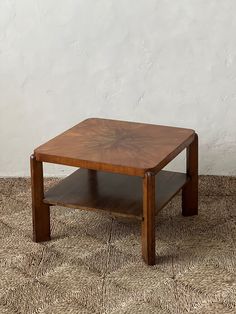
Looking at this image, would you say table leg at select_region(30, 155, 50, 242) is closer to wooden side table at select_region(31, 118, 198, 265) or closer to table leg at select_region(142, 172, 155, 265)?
wooden side table at select_region(31, 118, 198, 265)

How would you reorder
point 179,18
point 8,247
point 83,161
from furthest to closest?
point 179,18 < point 8,247 < point 83,161

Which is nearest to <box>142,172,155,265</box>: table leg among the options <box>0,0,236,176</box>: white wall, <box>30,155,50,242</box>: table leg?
<box>30,155,50,242</box>: table leg

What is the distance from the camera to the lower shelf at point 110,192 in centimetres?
256

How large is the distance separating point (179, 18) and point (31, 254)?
3.64ft

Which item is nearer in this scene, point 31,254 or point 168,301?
point 168,301

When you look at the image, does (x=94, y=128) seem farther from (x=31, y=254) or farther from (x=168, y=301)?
(x=168, y=301)

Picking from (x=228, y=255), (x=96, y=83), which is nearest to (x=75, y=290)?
(x=228, y=255)

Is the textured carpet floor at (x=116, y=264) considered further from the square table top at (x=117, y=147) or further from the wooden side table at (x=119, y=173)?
the square table top at (x=117, y=147)

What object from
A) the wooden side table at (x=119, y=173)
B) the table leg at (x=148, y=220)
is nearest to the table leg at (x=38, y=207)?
the wooden side table at (x=119, y=173)

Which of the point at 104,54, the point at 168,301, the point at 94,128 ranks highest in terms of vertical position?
the point at 104,54

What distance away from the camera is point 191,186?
2846 mm

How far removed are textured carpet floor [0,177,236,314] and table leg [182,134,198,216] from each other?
0.15 ft

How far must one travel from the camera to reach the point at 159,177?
2.81 meters

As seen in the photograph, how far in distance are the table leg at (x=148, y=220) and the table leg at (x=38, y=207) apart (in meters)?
0.38
